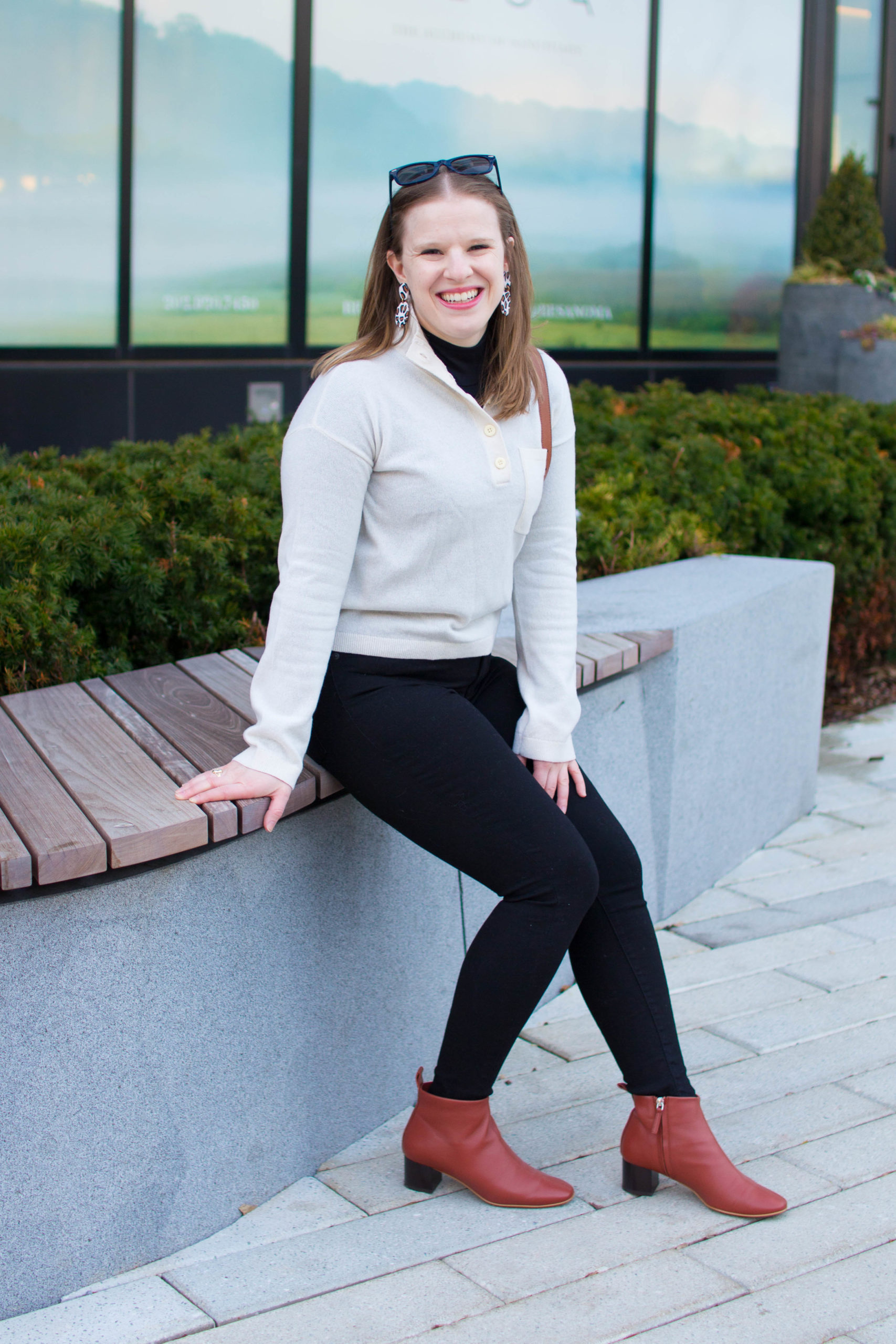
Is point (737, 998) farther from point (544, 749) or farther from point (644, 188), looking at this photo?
point (644, 188)

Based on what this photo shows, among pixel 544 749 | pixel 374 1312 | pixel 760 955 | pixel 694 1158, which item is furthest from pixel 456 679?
pixel 760 955

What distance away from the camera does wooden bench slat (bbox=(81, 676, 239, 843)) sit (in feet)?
7.41

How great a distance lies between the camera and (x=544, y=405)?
2693 millimetres

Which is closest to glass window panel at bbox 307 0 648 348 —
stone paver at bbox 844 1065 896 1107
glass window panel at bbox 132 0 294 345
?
glass window panel at bbox 132 0 294 345

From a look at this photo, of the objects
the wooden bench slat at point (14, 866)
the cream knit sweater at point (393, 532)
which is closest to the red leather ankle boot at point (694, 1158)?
the cream knit sweater at point (393, 532)

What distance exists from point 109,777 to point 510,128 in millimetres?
8964

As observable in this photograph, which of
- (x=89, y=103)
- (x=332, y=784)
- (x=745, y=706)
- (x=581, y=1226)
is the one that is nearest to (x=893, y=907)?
(x=745, y=706)

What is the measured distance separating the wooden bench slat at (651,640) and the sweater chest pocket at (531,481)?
987mm

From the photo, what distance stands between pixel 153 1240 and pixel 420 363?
5.07 feet

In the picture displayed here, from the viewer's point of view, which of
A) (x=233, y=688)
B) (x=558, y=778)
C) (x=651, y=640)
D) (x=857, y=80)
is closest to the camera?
(x=558, y=778)

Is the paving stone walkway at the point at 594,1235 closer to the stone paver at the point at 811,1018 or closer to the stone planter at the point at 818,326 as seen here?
the stone paver at the point at 811,1018

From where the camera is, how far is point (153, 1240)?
2350 mm

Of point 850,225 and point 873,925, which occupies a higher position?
point 850,225

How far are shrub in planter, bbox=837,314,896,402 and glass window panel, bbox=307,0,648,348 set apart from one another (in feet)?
5.70
